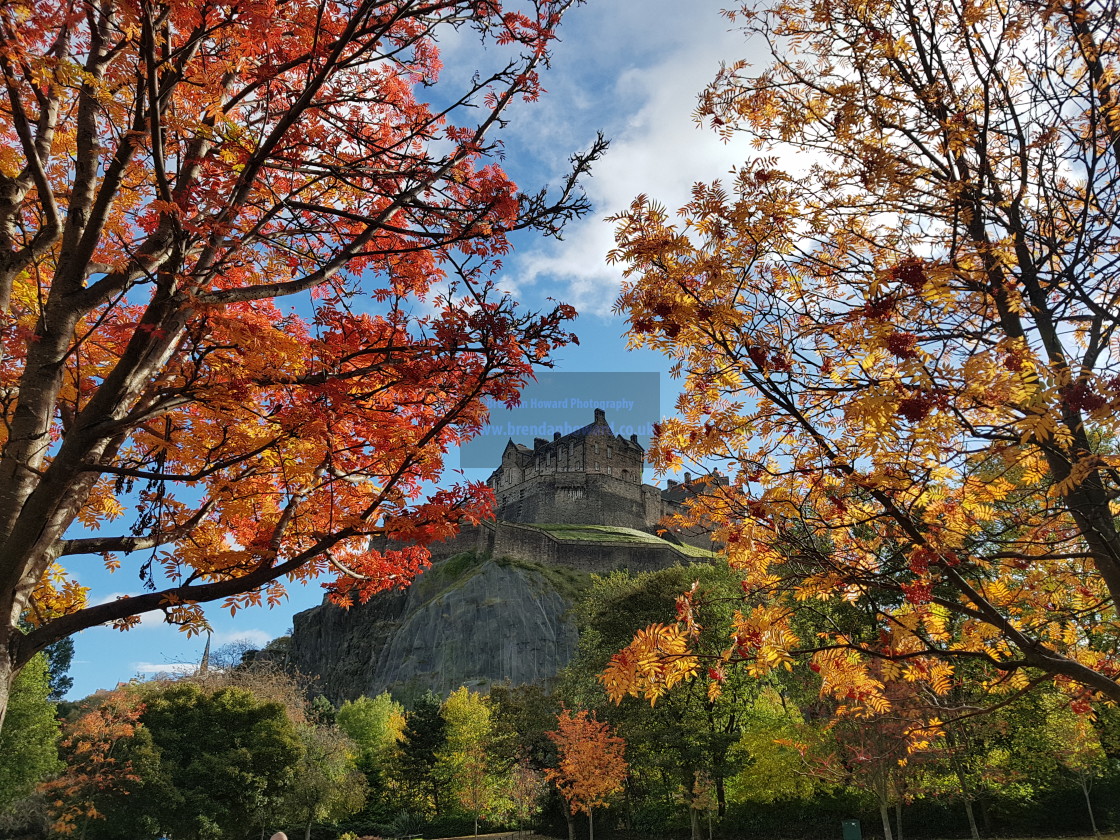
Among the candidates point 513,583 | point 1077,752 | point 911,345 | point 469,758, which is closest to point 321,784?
point 469,758

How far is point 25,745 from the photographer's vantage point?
22875 millimetres

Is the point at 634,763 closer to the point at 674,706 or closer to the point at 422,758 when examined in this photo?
the point at 674,706

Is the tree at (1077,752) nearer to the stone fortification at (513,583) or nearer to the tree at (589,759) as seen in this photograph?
the tree at (589,759)

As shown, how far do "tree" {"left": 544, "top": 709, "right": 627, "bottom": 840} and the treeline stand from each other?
0.21ft

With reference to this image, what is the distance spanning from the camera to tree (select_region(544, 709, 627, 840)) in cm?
2281

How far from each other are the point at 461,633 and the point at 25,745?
3067cm

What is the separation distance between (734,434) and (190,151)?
4.28 meters

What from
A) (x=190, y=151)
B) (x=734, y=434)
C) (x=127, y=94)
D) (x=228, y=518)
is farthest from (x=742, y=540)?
(x=127, y=94)

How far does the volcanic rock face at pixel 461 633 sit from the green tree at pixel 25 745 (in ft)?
84.1

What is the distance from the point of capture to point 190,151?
4.88m

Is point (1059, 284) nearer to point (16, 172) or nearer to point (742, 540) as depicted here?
point (742, 540)

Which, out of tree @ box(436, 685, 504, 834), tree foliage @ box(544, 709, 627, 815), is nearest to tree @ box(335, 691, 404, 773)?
tree @ box(436, 685, 504, 834)

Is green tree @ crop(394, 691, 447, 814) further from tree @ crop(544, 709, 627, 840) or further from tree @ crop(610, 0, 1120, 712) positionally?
tree @ crop(610, 0, 1120, 712)

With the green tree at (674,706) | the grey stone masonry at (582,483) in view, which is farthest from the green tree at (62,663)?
the green tree at (674,706)
